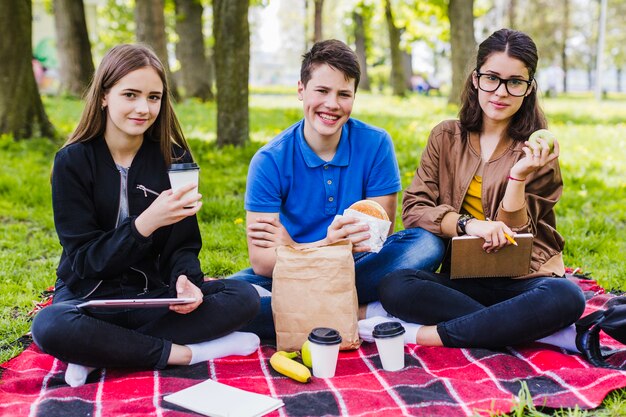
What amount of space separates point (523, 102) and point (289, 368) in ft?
5.68

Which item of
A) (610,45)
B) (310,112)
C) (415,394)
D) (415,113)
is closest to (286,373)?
(415,394)

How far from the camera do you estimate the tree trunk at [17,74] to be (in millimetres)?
7848

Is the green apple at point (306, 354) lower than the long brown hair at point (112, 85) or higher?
lower

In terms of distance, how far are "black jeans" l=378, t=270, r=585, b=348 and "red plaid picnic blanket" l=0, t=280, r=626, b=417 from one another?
0.08 metres

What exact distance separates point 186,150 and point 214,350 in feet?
3.20

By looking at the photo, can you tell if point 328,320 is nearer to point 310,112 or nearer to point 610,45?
point 310,112

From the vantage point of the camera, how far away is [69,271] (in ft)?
9.93

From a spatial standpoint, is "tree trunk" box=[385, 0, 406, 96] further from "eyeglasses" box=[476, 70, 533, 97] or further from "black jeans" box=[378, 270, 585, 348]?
"black jeans" box=[378, 270, 585, 348]

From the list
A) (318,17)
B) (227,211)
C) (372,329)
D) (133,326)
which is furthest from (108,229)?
(318,17)

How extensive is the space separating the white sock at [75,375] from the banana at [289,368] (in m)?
0.76

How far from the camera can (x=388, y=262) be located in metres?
3.42

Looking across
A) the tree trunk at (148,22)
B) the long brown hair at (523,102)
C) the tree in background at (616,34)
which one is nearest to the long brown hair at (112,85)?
the long brown hair at (523,102)

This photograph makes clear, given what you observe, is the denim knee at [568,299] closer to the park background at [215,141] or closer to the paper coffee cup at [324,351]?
the park background at [215,141]

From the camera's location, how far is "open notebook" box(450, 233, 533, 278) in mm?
3100
